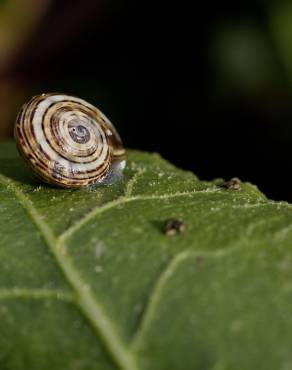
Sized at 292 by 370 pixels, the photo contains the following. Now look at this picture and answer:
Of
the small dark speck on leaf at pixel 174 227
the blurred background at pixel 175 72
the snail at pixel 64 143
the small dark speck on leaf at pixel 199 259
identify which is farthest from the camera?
the blurred background at pixel 175 72

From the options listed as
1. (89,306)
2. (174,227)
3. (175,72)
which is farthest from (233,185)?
(175,72)

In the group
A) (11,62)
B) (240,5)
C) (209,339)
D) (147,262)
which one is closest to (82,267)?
(147,262)

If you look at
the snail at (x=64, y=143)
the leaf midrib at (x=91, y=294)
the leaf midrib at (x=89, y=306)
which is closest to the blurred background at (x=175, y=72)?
the snail at (x=64, y=143)

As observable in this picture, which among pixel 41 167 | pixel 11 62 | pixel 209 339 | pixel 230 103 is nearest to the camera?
pixel 209 339

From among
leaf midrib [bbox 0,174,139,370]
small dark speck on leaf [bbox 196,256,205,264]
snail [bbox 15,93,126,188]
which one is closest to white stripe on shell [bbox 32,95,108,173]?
snail [bbox 15,93,126,188]

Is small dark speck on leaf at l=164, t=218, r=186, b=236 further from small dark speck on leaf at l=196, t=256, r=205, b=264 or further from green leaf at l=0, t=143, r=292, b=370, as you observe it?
small dark speck on leaf at l=196, t=256, r=205, b=264

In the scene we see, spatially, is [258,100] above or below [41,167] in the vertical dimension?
below

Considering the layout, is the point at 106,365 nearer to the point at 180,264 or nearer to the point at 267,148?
the point at 180,264

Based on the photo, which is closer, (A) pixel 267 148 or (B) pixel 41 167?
(B) pixel 41 167

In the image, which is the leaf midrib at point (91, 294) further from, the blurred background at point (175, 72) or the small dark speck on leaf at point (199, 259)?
the blurred background at point (175, 72)
